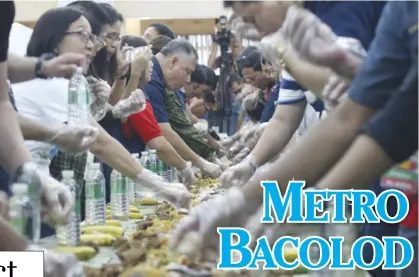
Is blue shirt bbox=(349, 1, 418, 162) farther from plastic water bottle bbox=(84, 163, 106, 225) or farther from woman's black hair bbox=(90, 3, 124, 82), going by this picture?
woman's black hair bbox=(90, 3, 124, 82)

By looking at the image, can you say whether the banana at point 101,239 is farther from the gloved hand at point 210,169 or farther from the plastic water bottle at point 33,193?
the gloved hand at point 210,169

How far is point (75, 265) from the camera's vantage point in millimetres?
1759

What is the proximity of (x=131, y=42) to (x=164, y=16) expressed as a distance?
11.5ft

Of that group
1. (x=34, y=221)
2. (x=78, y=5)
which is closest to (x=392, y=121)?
(x=34, y=221)

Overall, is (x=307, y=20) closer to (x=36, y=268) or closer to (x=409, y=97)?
(x=409, y=97)

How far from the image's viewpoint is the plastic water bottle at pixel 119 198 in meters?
3.05

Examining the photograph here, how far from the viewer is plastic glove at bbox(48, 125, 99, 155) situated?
258 cm

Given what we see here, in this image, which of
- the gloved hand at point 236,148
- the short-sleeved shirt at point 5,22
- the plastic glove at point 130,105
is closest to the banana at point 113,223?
the short-sleeved shirt at point 5,22

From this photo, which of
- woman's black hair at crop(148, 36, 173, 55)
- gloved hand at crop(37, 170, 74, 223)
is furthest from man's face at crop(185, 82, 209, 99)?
gloved hand at crop(37, 170, 74, 223)

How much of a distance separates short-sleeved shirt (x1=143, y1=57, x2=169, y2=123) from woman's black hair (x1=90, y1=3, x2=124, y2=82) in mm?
767

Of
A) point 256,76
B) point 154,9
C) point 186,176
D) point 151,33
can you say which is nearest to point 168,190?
point 186,176

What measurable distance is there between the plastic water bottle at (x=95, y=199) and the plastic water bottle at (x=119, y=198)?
0.46 feet

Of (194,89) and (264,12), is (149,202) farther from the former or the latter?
(194,89)

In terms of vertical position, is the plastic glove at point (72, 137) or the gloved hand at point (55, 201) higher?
the plastic glove at point (72, 137)
